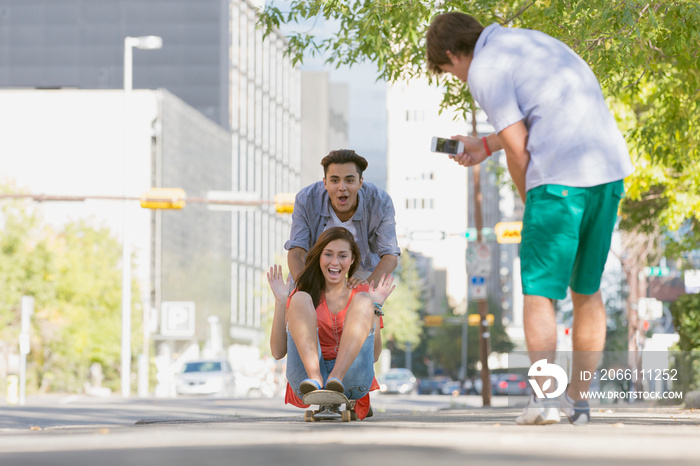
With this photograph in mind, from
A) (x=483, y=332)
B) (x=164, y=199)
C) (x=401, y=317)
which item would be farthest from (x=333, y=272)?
→ (x=401, y=317)

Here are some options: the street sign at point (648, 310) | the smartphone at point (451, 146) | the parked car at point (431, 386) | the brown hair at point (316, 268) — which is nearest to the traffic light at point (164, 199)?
the street sign at point (648, 310)

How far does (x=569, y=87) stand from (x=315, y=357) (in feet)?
6.67

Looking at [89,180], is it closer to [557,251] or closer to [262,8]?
[262,8]

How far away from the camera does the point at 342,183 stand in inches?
300

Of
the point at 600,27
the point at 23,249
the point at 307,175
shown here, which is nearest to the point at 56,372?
the point at 23,249

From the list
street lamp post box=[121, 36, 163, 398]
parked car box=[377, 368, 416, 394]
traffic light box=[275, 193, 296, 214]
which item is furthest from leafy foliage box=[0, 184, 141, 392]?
traffic light box=[275, 193, 296, 214]

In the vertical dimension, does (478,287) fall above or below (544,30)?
below

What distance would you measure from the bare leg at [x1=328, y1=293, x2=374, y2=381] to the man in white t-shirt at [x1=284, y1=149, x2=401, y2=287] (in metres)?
1.04

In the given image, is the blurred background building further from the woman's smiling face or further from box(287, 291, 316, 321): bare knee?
box(287, 291, 316, 321): bare knee

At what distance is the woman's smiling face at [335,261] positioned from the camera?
6914 mm

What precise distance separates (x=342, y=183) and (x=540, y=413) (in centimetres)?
277

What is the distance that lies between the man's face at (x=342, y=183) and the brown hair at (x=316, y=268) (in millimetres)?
567

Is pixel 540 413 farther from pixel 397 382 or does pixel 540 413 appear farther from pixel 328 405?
pixel 397 382

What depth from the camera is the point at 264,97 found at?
94.4 meters
